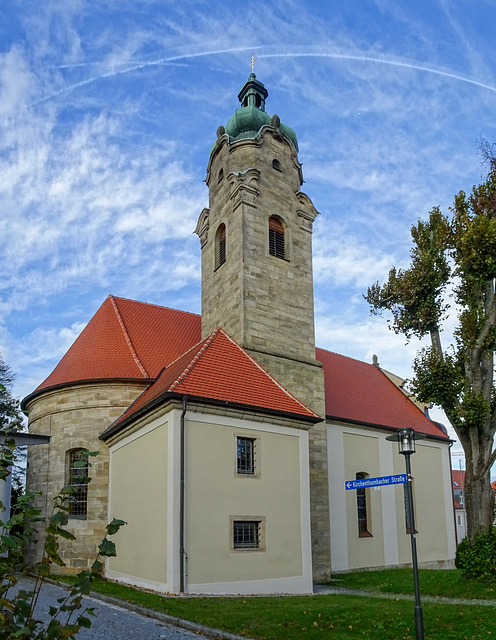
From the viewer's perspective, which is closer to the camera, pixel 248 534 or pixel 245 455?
pixel 248 534

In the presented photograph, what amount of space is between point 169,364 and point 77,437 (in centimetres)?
389

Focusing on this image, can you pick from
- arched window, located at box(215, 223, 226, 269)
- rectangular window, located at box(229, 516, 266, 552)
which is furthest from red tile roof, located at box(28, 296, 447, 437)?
arched window, located at box(215, 223, 226, 269)

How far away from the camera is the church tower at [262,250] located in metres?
20.6

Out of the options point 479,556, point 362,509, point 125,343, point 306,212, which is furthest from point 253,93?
point 479,556

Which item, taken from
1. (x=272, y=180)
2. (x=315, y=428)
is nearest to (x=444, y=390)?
(x=315, y=428)

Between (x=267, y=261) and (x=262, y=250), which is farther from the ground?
(x=262, y=250)

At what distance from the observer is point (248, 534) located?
1488 cm

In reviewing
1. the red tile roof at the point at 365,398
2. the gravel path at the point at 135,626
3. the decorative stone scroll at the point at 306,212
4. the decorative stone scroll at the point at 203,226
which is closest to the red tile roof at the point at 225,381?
the gravel path at the point at 135,626

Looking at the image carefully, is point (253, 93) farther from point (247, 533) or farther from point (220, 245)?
point (247, 533)

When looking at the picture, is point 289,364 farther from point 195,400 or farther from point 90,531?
point 90,531

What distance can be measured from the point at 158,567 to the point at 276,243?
12550 mm

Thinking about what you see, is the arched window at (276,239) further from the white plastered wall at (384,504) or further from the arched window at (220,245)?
the white plastered wall at (384,504)

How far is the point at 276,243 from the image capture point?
73.4 feet

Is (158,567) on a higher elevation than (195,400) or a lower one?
lower
